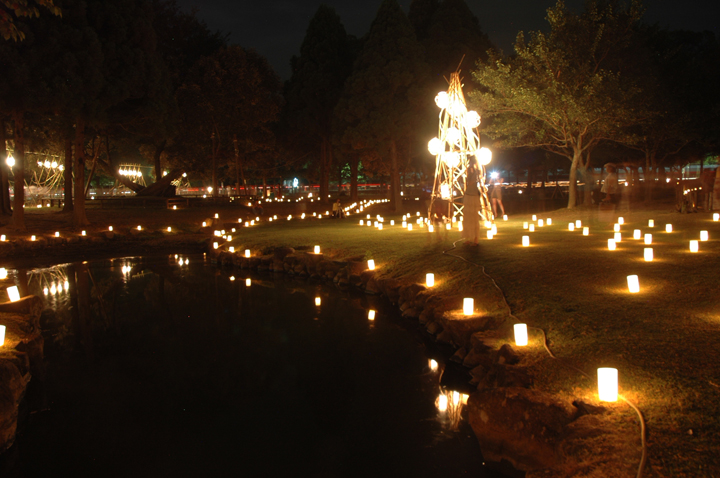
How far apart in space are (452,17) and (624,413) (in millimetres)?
28940

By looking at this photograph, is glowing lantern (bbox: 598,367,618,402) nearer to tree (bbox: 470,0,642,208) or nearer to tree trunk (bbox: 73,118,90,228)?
tree (bbox: 470,0,642,208)

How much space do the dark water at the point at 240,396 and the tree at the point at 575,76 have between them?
1182cm

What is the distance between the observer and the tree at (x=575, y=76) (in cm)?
1761

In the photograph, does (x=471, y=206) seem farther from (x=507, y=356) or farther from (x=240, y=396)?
(x=240, y=396)

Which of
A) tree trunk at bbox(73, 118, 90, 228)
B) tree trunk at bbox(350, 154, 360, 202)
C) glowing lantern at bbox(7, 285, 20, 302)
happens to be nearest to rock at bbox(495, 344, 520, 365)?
glowing lantern at bbox(7, 285, 20, 302)

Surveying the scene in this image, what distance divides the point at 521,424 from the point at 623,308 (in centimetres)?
292

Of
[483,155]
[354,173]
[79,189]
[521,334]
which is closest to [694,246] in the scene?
[521,334]

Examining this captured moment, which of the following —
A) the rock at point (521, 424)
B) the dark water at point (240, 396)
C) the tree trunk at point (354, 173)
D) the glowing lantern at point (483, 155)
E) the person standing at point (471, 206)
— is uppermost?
the tree trunk at point (354, 173)

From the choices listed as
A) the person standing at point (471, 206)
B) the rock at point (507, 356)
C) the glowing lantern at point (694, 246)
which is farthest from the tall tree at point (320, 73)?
the rock at point (507, 356)

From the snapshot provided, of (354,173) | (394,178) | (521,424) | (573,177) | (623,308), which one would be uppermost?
(354,173)

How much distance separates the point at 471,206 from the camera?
1068cm

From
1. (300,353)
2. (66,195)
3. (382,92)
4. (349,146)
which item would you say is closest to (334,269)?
(300,353)

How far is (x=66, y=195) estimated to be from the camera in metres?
25.9

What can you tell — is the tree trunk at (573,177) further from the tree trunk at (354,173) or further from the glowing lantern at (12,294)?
the glowing lantern at (12,294)
